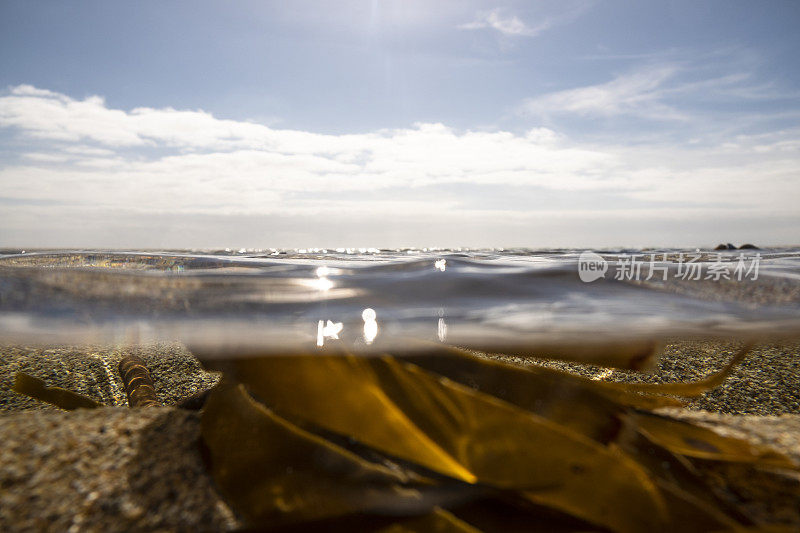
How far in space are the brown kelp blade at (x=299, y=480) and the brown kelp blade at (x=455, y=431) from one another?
7 cm

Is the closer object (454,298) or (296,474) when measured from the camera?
(296,474)

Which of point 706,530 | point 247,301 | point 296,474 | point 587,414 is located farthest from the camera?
point 247,301

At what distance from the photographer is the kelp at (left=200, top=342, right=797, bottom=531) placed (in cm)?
99

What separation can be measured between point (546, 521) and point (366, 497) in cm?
42

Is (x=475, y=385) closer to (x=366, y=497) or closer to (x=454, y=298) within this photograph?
(x=366, y=497)

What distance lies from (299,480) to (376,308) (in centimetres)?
183

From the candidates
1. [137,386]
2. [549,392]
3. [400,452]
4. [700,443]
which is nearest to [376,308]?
[137,386]

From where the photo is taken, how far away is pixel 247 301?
289 cm

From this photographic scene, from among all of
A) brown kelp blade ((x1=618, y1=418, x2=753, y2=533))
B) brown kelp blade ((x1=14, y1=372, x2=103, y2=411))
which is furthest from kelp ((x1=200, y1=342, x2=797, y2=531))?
brown kelp blade ((x1=14, y1=372, x2=103, y2=411))

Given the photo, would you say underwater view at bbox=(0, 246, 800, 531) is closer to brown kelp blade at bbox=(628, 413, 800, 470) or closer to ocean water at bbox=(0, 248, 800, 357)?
brown kelp blade at bbox=(628, 413, 800, 470)

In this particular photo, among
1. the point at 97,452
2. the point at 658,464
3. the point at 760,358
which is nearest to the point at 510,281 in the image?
the point at 760,358

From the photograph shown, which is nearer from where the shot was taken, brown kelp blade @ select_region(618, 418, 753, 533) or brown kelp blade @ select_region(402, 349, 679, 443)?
brown kelp blade @ select_region(618, 418, 753, 533)

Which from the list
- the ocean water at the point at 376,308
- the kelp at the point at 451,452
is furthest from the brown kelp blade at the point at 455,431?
the ocean water at the point at 376,308

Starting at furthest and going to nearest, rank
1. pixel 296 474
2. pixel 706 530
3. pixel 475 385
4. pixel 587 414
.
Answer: pixel 475 385, pixel 587 414, pixel 296 474, pixel 706 530
